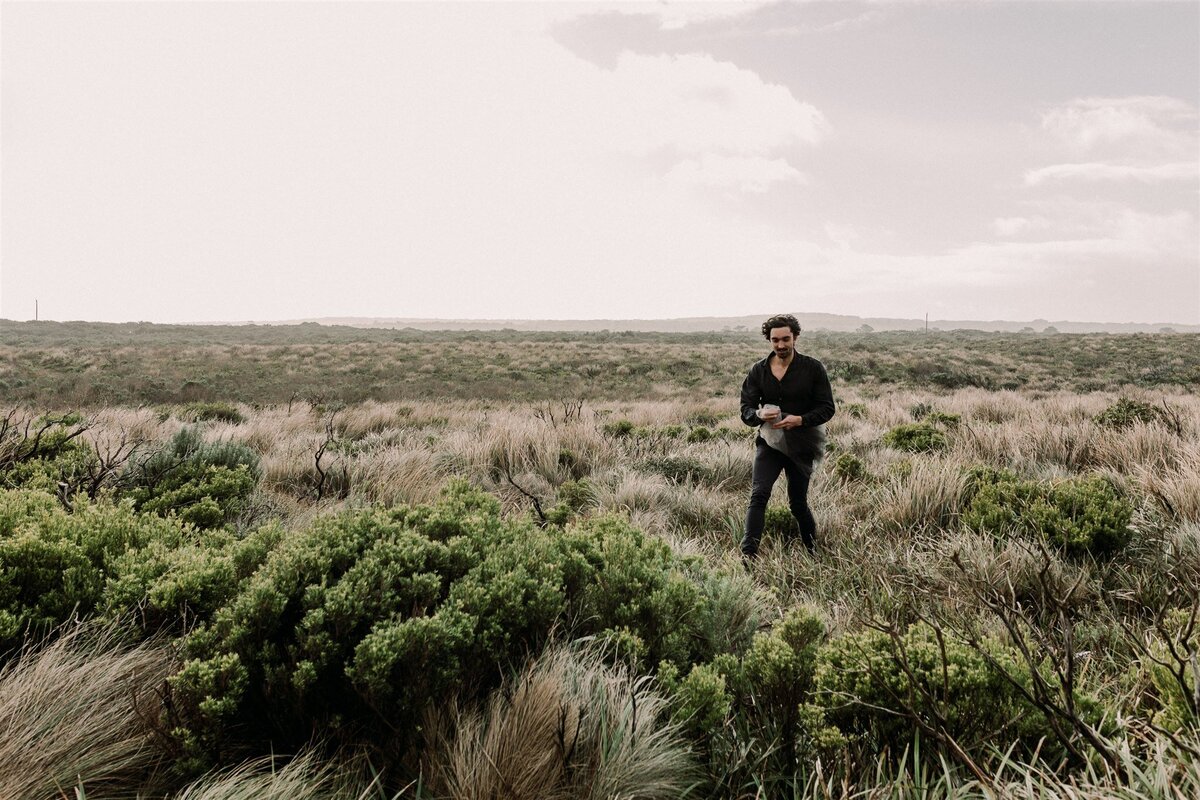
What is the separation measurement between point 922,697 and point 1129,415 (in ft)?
28.2

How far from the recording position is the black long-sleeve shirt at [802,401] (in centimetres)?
482

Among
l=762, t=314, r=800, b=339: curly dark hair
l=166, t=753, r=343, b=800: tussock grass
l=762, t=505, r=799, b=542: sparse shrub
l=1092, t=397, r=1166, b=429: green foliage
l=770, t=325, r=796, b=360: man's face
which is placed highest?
l=762, t=314, r=800, b=339: curly dark hair

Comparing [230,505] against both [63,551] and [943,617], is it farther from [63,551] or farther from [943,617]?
[943,617]

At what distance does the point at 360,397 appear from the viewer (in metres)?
19.7

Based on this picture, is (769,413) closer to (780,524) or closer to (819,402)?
(819,402)

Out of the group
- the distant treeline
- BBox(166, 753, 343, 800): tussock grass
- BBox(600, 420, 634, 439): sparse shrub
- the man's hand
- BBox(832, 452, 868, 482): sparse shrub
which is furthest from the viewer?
the distant treeline

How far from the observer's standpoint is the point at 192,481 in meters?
4.50

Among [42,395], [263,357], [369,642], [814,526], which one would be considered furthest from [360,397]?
[369,642]

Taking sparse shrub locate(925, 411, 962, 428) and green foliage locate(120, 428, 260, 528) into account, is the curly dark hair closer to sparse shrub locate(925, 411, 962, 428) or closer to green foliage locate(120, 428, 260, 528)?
green foliage locate(120, 428, 260, 528)

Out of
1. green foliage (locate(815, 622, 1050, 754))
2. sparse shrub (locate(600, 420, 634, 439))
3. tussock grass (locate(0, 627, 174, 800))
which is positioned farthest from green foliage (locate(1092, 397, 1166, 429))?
tussock grass (locate(0, 627, 174, 800))

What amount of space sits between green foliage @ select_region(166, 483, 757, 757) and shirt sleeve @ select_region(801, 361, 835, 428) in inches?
83.7

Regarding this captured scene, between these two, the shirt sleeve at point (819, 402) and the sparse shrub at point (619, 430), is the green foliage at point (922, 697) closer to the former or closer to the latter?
the shirt sleeve at point (819, 402)

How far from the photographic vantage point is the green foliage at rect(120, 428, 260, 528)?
4.04 meters

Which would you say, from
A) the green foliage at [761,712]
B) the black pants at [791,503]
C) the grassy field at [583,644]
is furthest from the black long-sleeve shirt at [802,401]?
the green foliage at [761,712]
